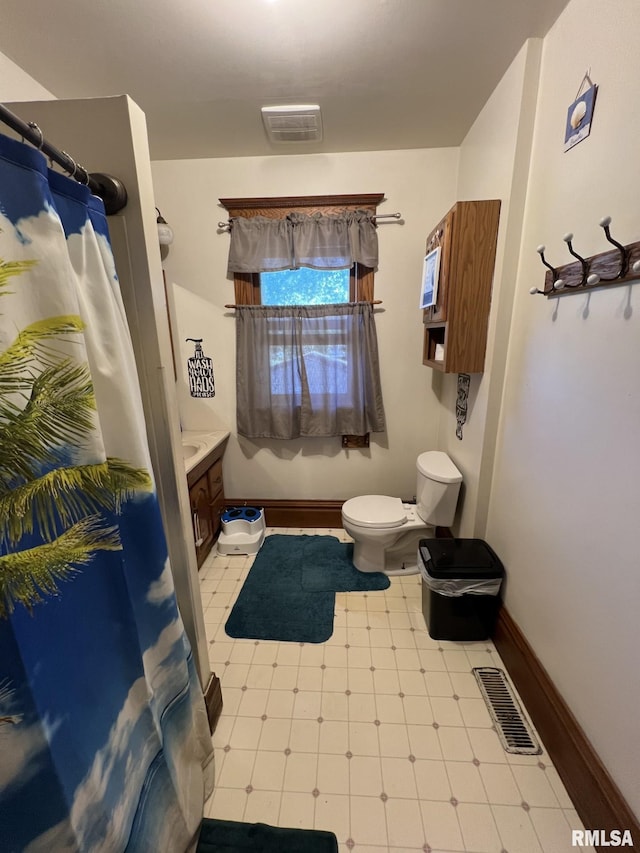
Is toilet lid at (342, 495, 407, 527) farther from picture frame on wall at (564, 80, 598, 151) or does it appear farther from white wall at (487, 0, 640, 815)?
picture frame on wall at (564, 80, 598, 151)

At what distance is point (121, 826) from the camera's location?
0.77 meters

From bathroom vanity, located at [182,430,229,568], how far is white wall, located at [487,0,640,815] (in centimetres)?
167

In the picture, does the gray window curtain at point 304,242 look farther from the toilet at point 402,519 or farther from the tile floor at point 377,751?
the tile floor at point 377,751

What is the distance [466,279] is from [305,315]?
1.02m

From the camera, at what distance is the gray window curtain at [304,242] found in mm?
2145

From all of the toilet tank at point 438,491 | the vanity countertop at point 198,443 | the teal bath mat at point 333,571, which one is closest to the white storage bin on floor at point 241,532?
the teal bath mat at point 333,571

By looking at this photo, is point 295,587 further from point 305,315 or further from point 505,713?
point 305,315

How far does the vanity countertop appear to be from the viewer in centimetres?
201

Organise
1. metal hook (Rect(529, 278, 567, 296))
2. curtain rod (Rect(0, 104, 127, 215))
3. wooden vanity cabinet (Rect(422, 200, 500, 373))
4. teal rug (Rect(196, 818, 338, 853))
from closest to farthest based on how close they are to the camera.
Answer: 1. curtain rod (Rect(0, 104, 127, 215))
2. teal rug (Rect(196, 818, 338, 853))
3. metal hook (Rect(529, 278, 567, 296))
4. wooden vanity cabinet (Rect(422, 200, 500, 373))

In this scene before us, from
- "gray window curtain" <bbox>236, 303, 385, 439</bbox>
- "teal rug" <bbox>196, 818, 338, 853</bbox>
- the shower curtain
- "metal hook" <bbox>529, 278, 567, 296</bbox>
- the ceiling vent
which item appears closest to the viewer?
the shower curtain

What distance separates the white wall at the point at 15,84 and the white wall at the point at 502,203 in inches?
78.9

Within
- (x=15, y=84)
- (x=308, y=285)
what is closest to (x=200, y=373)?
(x=308, y=285)

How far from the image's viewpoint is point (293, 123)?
5.85 ft

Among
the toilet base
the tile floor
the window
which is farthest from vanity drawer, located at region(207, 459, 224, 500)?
the toilet base
